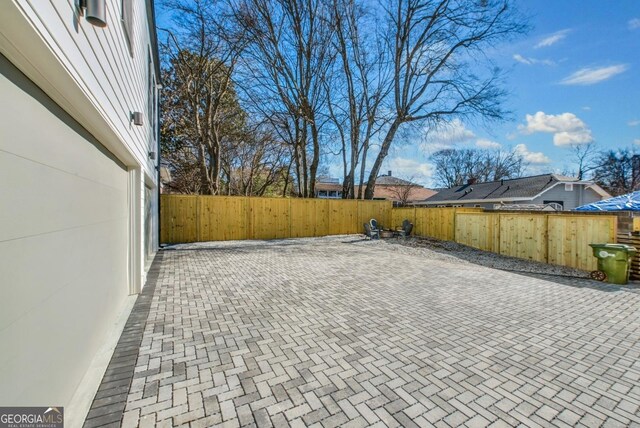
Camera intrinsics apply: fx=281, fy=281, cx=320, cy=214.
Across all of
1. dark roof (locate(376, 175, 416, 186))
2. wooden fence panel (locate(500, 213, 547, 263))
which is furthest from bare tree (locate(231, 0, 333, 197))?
dark roof (locate(376, 175, 416, 186))

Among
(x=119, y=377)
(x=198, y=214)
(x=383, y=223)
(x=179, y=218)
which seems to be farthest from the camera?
(x=383, y=223)

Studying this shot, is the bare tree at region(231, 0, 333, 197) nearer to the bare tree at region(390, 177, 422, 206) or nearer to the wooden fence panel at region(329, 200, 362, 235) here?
the wooden fence panel at region(329, 200, 362, 235)

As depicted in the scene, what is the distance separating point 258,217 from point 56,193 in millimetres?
10677

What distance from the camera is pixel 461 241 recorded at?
37.1 ft

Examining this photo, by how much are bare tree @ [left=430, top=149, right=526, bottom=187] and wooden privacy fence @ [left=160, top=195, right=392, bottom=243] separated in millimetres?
Answer: 26085

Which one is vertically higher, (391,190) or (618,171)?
(618,171)

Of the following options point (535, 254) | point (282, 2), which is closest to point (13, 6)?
point (535, 254)

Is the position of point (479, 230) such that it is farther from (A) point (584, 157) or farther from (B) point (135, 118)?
(A) point (584, 157)

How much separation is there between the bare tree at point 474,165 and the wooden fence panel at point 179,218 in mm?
33729

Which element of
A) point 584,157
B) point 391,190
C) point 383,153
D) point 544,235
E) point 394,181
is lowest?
point 544,235

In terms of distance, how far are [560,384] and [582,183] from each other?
23.6 m

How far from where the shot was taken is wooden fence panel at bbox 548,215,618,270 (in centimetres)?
693

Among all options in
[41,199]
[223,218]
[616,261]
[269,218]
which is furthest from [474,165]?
[41,199]

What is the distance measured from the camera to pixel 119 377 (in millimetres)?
2461
